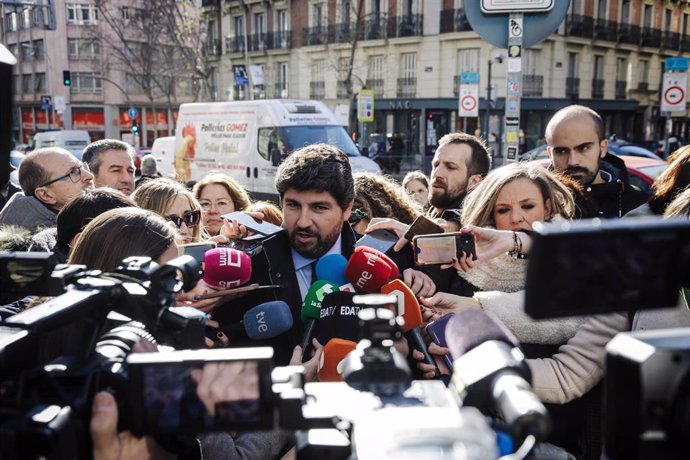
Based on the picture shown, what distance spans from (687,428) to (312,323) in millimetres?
1377

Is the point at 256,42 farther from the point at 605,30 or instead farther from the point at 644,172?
the point at 644,172

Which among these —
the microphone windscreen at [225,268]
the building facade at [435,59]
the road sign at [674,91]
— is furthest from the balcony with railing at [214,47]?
the microphone windscreen at [225,268]

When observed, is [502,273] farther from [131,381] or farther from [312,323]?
[131,381]

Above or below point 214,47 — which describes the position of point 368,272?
below

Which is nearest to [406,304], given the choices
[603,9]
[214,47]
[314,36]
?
[314,36]

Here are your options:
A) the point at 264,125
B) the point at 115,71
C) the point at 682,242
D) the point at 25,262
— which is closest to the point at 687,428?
the point at 682,242

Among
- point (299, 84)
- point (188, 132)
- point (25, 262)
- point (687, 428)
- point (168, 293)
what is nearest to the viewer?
point (687, 428)

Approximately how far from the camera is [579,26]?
1119 inches

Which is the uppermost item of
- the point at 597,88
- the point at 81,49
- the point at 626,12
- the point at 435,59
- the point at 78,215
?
the point at 626,12

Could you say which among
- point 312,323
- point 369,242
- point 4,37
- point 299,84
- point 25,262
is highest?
point 4,37

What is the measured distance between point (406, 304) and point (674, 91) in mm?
10431

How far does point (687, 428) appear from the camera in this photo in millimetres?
901

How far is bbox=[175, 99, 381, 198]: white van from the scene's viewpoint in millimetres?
12500

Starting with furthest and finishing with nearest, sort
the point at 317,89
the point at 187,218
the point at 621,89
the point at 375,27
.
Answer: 1. the point at 317,89
2. the point at 621,89
3. the point at 375,27
4. the point at 187,218
